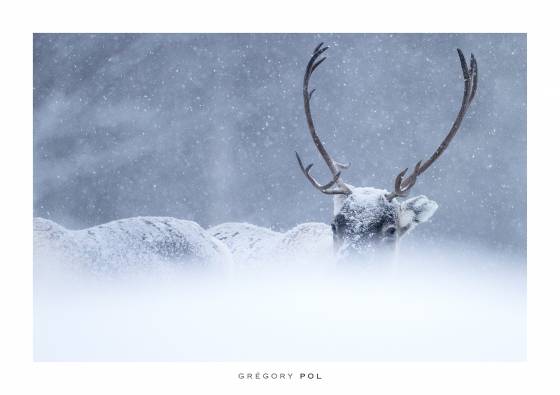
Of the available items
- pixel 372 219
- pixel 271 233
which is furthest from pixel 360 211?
pixel 271 233

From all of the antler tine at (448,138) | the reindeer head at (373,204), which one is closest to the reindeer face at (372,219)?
the reindeer head at (373,204)

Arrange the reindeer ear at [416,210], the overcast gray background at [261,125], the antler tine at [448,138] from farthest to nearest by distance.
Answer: the overcast gray background at [261,125]
the reindeer ear at [416,210]
the antler tine at [448,138]

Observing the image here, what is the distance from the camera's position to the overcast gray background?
4738 mm

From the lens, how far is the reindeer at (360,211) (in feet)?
14.3

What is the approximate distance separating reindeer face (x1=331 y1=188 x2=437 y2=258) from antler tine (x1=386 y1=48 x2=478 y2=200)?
10cm

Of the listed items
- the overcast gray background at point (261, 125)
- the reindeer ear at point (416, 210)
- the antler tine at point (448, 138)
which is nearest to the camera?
the antler tine at point (448, 138)

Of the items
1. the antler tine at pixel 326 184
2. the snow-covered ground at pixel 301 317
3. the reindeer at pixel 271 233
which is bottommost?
the snow-covered ground at pixel 301 317

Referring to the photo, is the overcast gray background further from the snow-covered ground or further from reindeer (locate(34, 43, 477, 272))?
the snow-covered ground

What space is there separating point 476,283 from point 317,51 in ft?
5.93

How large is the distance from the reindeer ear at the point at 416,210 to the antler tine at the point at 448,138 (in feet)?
0.40

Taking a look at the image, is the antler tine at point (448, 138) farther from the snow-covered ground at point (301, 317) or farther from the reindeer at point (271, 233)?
the snow-covered ground at point (301, 317)

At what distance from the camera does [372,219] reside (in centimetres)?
439

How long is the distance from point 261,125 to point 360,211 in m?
0.92

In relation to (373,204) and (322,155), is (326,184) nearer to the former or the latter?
(322,155)
